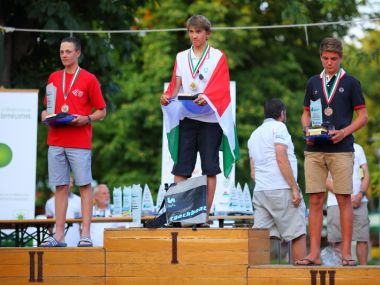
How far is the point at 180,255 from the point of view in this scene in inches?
339

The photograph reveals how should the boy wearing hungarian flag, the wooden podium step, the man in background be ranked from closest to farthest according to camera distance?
the wooden podium step → the boy wearing hungarian flag → the man in background

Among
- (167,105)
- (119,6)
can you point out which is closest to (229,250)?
(167,105)

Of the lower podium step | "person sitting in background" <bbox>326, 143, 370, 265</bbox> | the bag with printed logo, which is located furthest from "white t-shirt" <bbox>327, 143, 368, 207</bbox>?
the lower podium step

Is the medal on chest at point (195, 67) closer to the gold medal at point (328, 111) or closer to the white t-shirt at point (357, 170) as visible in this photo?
the gold medal at point (328, 111)

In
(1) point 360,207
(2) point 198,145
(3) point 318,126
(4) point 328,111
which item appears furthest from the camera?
(1) point 360,207

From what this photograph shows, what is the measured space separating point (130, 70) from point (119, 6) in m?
8.22

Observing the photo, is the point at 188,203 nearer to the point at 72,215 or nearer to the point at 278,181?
the point at 278,181

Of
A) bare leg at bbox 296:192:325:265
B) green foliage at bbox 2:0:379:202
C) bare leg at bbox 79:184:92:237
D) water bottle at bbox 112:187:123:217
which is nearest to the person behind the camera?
bare leg at bbox 296:192:325:265

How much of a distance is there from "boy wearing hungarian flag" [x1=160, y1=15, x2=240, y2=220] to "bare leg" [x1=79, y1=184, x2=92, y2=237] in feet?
2.88

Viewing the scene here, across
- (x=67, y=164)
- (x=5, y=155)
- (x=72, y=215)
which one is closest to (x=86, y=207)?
(x=67, y=164)

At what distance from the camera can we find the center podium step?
27.9 ft

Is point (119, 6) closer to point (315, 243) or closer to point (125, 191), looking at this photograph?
point (125, 191)

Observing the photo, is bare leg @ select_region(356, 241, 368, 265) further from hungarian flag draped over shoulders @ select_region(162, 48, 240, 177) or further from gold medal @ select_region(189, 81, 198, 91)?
gold medal @ select_region(189, 81, 198, 91)

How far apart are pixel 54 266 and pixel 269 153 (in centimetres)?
248
